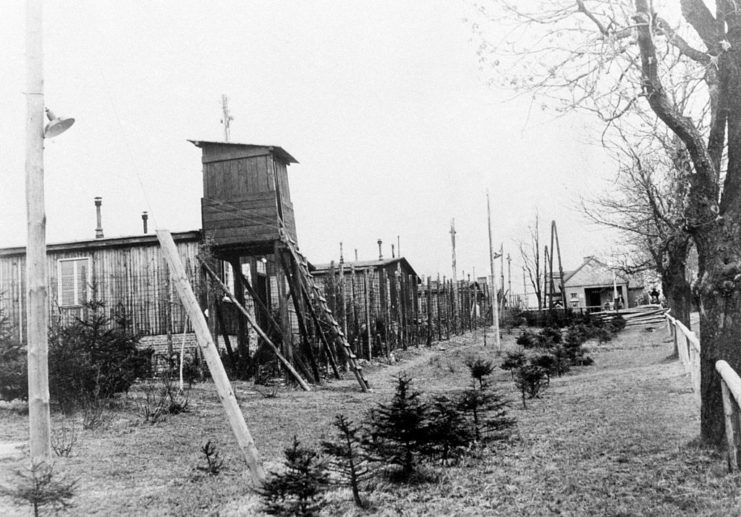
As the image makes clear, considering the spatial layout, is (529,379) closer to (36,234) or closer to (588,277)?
(36,234)

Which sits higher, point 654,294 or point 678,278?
point 678,278

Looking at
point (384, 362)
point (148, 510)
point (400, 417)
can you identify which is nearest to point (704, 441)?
point (400, 417)

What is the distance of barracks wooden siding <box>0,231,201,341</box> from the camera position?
1956 cm

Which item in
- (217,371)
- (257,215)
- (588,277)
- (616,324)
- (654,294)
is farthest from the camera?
(588,277)

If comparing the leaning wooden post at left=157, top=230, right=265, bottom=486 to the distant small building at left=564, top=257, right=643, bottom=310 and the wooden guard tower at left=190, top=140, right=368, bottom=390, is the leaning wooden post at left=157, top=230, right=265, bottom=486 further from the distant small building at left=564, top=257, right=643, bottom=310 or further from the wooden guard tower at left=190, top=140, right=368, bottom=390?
the distant small building at left=564, top=257, right=643, bottom=310

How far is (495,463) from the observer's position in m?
7.35

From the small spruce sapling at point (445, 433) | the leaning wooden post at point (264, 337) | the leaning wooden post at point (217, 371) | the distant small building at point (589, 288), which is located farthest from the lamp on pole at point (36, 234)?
the distant small building at point (589, 288)

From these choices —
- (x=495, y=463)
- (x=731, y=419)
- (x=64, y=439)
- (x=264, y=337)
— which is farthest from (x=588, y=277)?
(x=731, y=419)

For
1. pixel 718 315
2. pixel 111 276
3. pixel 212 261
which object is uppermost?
pixel 212 261

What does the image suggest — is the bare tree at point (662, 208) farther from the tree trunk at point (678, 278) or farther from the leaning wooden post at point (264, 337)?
the leaning wooden post at point (264, 337)

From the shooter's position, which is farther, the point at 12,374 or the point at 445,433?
the point at 12,374

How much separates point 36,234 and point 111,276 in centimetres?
1490

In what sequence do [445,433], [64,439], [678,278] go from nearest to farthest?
1. [445,433]
2. [64,439]
3. [678,278]

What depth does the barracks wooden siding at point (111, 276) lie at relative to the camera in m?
19.6
